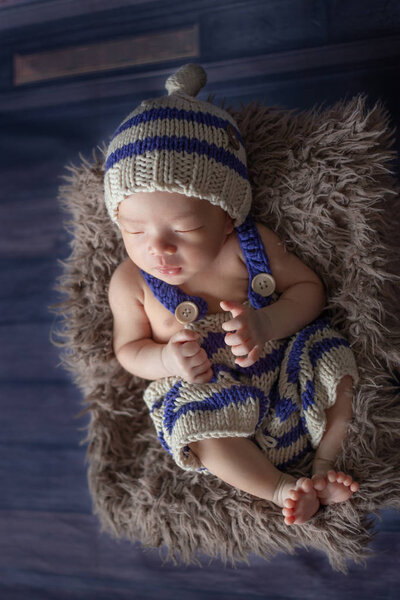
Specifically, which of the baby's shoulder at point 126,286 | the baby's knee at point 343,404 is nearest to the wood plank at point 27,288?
the baby's shoulder at point 126,286

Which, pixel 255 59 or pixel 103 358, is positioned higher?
pixel 255 59

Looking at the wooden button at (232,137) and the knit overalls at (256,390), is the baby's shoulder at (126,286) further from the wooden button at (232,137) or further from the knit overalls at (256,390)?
the wooden button at (232,137)

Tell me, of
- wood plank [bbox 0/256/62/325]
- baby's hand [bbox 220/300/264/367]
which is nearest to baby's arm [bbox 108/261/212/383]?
baby's hand [bbox 220/300/264/367]

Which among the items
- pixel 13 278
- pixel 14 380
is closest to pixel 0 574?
pixel 14 380

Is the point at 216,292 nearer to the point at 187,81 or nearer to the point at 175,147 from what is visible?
the point at 175,147

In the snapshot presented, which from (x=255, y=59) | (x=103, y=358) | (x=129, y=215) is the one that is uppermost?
(x=255, y=59)

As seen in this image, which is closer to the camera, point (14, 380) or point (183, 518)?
point (183, 518)

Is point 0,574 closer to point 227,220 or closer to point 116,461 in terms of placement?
point 116,461

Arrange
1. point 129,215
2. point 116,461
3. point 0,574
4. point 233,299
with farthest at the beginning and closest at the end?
point 0,574
point 116,461
point 233,299
point 129,215

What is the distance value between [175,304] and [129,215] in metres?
0.20

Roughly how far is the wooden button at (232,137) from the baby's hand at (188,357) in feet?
1.20

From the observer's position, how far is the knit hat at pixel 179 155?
37.5 inches

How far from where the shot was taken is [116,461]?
4.05 ft

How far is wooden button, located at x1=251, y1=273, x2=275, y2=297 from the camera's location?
108cm
